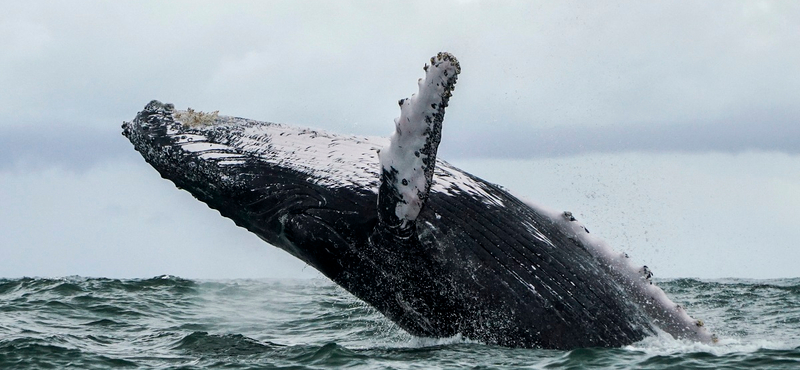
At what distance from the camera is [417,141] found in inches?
296

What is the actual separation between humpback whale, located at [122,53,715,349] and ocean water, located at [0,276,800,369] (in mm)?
307

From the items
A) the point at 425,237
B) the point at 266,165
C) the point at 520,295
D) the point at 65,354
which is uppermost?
the point at 266,165

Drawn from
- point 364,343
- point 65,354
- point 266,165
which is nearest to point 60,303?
point 65,354

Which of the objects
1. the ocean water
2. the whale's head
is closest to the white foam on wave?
the ocean water

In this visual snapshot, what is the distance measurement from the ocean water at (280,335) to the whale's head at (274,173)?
57.7 inches

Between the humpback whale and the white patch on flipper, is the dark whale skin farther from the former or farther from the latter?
the white patch on flipper

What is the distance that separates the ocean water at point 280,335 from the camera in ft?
28.2

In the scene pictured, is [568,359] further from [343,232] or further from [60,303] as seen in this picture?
[60,303]

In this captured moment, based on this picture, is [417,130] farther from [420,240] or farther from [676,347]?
[676,347]

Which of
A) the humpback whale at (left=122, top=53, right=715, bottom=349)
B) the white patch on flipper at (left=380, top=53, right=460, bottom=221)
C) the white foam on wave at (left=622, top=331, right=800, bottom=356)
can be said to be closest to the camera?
the white patch on flipper at (left=380, top=53, right=460, bottom=221)

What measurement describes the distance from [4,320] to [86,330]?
6.24 ft

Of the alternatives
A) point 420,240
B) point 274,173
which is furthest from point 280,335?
point 420,240

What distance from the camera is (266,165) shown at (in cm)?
898

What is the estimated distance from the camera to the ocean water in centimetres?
859
